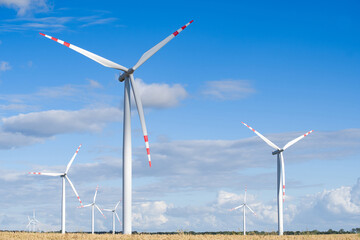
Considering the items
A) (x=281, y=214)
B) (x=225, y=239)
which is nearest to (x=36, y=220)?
(x=281, y=214)

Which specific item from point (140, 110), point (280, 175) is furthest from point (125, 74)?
point (280, 175)

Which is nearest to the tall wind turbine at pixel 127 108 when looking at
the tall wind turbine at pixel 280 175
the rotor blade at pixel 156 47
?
the rotor blade at pixel 156 47

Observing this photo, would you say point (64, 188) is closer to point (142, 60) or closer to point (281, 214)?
point (281, 214)

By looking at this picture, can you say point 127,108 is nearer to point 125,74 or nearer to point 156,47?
point 125,74

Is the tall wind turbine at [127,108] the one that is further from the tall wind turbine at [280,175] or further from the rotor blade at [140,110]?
the tall wind turbine at [280,175]

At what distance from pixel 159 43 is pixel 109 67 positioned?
17.1ft

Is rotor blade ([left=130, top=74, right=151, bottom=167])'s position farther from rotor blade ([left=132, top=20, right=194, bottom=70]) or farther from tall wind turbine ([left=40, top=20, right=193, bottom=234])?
rotor blade ([left=132, top=20, right=194, bottom=70])

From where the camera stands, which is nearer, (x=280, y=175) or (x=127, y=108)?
(x=127, y=108)

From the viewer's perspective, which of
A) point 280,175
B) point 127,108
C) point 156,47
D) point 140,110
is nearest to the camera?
point 127,108

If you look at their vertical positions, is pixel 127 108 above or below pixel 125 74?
below

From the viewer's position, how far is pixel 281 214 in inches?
3051

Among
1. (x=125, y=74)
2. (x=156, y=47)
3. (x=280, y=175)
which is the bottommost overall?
(x=280, y=175)

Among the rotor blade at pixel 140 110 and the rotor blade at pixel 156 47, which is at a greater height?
the rotor blade at pixel 156 47

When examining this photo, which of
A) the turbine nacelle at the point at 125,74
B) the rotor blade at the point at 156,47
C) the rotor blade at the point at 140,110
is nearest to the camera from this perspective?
the rotor blade at the point at 140,110
